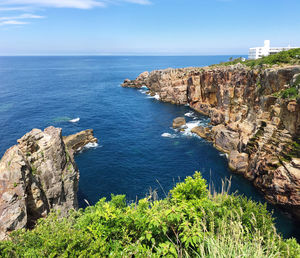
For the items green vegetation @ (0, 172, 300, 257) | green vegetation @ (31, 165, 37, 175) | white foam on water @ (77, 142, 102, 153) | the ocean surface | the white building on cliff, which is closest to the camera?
green vegetation @ (0, 172, 300, 257)

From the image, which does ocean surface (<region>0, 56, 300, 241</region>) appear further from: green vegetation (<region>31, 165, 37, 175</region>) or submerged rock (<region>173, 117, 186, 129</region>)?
green vegetation (<region>31, 165, 37, 175</region>)

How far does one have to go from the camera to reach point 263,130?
46.6m

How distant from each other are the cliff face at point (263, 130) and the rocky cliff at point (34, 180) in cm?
3661

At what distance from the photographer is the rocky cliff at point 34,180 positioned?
72.6 feet

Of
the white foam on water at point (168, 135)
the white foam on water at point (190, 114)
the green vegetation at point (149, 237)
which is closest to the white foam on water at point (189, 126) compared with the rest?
the white foam on water at point (168, 135)

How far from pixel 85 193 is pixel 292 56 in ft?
231

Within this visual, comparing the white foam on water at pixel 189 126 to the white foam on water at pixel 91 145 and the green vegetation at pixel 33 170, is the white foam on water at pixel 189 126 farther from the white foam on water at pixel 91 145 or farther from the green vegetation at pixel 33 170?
the green vegetation at pixel 33 170

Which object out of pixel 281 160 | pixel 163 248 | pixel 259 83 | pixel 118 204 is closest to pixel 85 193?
pixel 118 204

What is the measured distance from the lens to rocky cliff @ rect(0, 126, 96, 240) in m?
22.1

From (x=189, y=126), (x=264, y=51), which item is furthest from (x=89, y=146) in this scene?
(x=264, y=51)

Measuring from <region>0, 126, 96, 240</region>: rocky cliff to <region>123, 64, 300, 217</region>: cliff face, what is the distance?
120 ft

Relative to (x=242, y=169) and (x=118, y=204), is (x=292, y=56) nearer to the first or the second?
(x=242, y=169)

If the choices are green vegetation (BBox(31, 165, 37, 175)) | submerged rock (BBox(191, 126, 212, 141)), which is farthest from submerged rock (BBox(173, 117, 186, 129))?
green vegetation (BBox(31, 165, 37, 175))

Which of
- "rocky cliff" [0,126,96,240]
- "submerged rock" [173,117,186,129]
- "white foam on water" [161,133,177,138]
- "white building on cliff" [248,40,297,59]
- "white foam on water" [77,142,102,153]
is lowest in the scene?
"white foam on water" [77,142,102,153]
